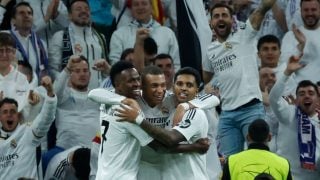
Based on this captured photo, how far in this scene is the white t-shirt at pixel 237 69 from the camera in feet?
46.8

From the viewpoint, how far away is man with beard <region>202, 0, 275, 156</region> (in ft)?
46.5

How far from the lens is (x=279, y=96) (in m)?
14.0

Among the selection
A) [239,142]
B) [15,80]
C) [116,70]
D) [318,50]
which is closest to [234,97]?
[239,142]

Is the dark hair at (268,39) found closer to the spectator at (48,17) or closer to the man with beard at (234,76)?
the man with beard at (234,76)

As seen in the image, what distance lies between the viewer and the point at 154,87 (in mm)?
10984

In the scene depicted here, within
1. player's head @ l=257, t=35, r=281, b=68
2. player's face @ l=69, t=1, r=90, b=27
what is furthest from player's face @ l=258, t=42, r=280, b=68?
player's face @ l=69, t=1, r=90, b=27

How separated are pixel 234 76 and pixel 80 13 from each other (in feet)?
8.38

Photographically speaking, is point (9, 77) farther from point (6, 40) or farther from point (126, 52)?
point (126, 52)

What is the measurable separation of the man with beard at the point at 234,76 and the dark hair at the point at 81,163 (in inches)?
63.1

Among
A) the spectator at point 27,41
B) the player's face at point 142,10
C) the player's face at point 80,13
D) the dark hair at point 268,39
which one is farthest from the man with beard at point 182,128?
the player's face at point 142,10

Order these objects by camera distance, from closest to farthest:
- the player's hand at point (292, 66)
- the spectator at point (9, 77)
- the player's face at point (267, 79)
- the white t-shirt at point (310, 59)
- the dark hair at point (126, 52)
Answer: the player's hand at point (292, 66) → the spectator at point (9, 77) → the dark hair at point (126, 52) → the player's face at point (267, 79) → the white t-shirt at point (310, 59)

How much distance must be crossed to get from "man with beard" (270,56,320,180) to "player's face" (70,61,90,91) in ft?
8.05

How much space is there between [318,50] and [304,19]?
0.44 m

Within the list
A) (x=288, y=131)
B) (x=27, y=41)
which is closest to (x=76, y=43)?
(x=27, y=41)
